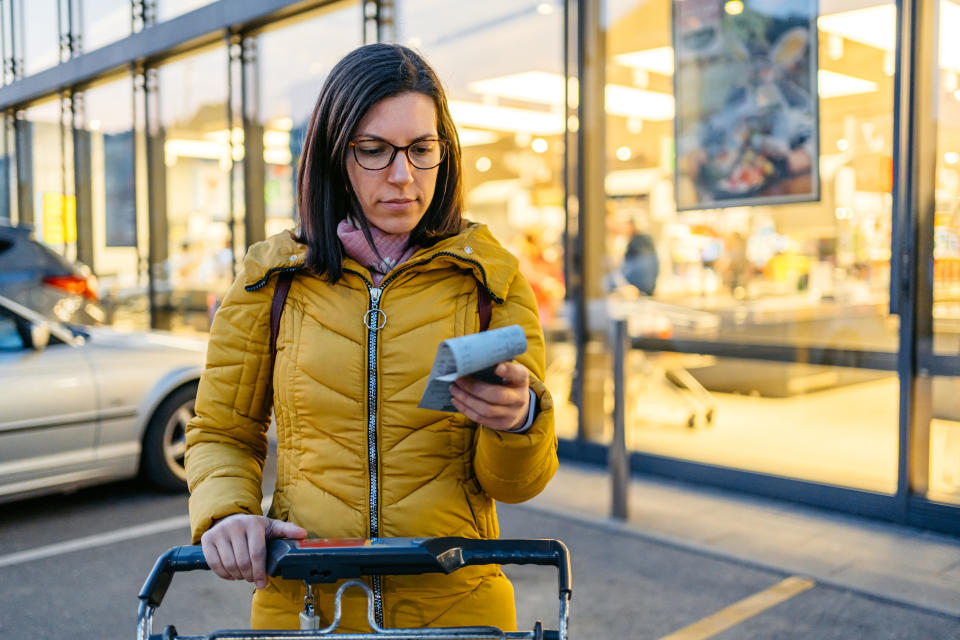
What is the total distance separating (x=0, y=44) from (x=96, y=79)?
12.6 feet

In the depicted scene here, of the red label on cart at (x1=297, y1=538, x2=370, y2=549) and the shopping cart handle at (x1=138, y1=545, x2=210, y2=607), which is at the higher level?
the red label on cart at (x1=297, y1=538, x2=370, y2=549)

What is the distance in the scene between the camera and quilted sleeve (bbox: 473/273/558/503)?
1400 mm

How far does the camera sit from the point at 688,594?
4.12 m

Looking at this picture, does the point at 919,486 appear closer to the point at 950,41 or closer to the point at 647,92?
the point at 950,41

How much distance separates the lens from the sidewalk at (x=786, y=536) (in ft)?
14.0

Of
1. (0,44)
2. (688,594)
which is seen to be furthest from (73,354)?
(0,44)

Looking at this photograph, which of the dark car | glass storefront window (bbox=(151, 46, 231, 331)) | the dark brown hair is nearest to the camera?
the dark brown hair

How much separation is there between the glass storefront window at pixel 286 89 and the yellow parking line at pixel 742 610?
6.78 m

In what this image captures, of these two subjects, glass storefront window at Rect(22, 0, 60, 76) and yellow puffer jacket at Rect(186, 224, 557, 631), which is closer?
yellow puffer jacket at Rect(186, 224, 557, 631)

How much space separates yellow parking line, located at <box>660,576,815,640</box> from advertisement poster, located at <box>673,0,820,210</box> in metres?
2.55

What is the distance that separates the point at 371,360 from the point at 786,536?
4032mm

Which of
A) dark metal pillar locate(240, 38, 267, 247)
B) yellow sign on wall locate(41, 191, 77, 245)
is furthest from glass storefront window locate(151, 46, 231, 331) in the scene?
yellow sign on wall locate(41, 191, 77, 245)

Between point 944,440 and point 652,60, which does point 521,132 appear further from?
point 944,440

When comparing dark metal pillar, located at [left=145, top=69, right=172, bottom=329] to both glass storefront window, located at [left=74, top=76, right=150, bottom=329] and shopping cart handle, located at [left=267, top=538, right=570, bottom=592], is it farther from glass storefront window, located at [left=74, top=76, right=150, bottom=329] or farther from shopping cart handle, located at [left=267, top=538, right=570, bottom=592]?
shopping cart handle, located at [left=267, top=538, right=570, bottom=592]
